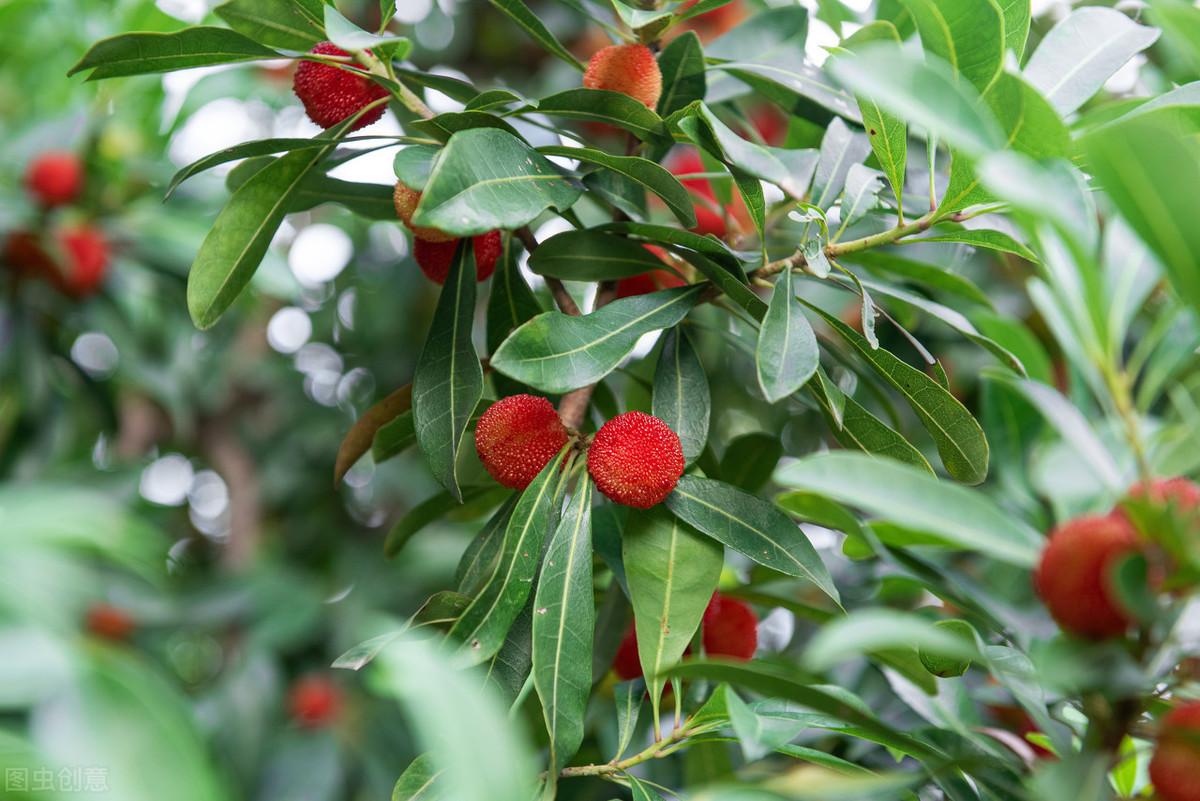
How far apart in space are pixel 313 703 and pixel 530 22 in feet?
5.29

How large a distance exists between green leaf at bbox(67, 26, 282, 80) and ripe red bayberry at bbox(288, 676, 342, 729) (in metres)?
1.54

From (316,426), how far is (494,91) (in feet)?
5.41

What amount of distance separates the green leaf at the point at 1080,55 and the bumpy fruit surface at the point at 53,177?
4.25ft

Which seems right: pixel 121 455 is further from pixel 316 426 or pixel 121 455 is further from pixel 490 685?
pixel 490 685

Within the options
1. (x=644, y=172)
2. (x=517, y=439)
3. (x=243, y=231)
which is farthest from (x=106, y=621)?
(x=644, y=172)

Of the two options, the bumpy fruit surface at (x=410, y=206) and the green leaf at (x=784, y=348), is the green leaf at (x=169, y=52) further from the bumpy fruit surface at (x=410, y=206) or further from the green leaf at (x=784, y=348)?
the green leaf at (x=784, y=348)

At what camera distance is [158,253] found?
1564 mm

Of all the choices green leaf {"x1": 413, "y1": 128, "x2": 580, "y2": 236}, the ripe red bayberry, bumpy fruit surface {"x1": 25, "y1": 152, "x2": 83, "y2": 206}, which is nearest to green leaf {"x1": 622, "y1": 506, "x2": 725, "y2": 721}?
green leaf {"x1": 413, "y1": 128, "x2": 580, "y2": 236}

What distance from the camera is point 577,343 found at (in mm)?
674

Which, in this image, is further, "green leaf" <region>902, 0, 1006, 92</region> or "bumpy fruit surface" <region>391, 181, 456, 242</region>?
"bumpy fruit surface" <region>391, 181, 456, 242</region>

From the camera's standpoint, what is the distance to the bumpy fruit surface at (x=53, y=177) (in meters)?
1.46

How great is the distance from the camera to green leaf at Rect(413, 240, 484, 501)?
28.7 inches

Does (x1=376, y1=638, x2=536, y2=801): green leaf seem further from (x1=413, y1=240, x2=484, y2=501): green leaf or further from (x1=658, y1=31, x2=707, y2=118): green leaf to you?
(x1=658, y1=31, x2=707, y2=118): green leaf

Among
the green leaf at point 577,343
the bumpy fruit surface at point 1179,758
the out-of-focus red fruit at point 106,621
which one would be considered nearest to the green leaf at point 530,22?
the green leaf at point 577,343
